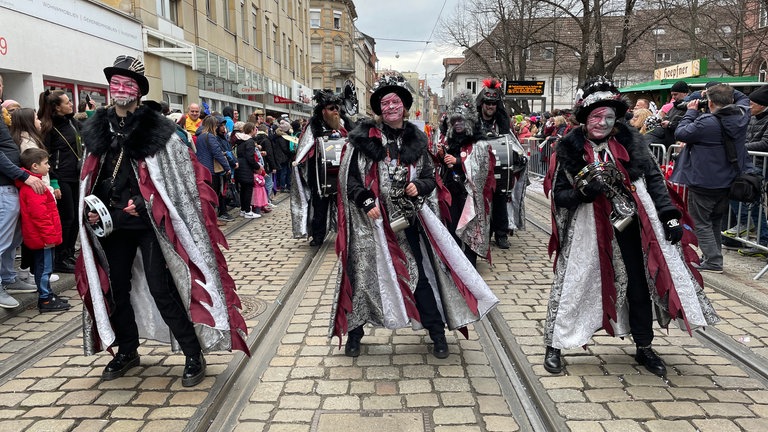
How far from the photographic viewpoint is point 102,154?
3.62m

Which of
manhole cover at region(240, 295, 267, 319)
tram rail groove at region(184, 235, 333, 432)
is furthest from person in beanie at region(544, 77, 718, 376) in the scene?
manhole cover at region(240, 295, 267, 319)

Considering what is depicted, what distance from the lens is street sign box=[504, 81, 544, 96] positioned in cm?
2083

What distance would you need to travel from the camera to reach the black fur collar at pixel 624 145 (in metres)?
3.72

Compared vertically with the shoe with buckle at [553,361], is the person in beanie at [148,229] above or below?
above

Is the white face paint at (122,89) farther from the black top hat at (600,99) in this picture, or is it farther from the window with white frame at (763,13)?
the window with white frame at (763,13)

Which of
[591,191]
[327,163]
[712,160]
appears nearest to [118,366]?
[591,191]

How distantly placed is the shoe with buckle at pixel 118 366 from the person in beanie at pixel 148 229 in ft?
0.64

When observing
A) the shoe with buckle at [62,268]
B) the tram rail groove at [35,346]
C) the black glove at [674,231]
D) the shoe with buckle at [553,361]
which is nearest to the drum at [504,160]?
the shoe with buckle at [553,361]

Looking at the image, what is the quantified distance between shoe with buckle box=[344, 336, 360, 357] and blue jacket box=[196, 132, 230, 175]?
21.3ft

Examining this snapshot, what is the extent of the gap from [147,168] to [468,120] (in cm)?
369

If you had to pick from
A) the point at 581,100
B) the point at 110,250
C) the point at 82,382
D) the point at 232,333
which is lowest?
the point at 82,382

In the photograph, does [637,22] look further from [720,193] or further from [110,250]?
[110,250]

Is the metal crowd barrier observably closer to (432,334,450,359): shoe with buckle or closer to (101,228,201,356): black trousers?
(432,334,450,359): shoe with buckle

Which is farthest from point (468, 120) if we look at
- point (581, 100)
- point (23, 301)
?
point (23, 301)
